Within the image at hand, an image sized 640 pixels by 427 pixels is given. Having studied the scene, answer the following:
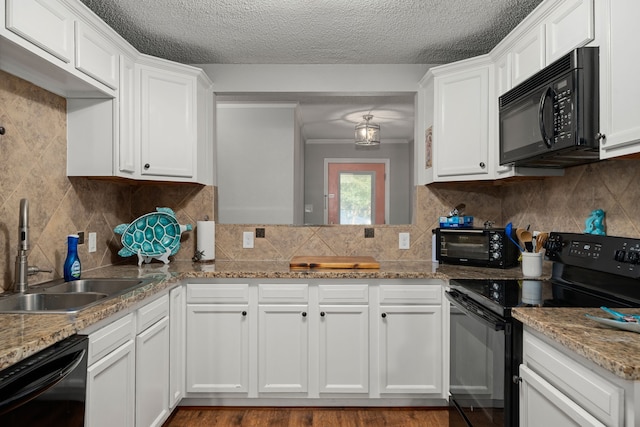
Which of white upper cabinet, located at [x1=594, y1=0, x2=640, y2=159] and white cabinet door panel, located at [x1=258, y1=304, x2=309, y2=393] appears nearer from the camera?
white upper cabinet, located at [x1=594, y1=0, x2=640, y2=159]

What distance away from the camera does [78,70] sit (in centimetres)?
191

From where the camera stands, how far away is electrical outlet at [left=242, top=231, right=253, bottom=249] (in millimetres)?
3010

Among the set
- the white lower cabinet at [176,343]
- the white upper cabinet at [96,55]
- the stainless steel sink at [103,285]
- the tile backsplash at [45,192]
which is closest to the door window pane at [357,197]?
the white lower cabinet at [176,343]

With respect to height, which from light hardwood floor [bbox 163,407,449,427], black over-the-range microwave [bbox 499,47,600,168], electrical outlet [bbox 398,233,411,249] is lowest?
light hardwood floor [bbox 163,407,449,427]

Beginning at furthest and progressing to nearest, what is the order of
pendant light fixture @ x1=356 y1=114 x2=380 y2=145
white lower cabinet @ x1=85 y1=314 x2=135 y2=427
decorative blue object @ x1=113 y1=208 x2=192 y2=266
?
pendant light fixture @ x1=356 y1=114 x2=380 y2=145 < decorative blue object @ x1=113 y1=208 x2=192 y2=266 < white lower cabinet @ x1=85 y1=314 x2=135 y2=427

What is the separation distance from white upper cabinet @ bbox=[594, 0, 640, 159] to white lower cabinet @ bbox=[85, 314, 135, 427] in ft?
6.55

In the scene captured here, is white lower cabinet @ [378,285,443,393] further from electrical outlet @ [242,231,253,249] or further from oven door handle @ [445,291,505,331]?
electrical outlet @ [242,231,253,249]

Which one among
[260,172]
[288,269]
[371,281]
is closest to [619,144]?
[371,281]

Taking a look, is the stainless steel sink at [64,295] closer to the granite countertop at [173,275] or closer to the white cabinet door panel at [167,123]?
the granite countertop at [173,275]

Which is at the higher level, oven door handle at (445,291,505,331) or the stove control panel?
the stove control panel

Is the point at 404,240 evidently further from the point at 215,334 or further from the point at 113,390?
the point at 113,390

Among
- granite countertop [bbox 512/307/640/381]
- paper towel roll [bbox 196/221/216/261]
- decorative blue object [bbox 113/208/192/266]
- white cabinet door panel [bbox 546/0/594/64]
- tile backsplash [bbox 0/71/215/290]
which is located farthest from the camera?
paper towel roll [bbox 196/221/216/261]

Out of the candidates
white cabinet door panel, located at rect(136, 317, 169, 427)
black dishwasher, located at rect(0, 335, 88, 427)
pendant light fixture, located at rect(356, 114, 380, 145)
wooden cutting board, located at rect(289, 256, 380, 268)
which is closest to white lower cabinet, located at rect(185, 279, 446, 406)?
wooden cutting board, located at rect(289, 256, 380, 268)

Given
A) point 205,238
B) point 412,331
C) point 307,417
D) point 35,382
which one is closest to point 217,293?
point 205,238
